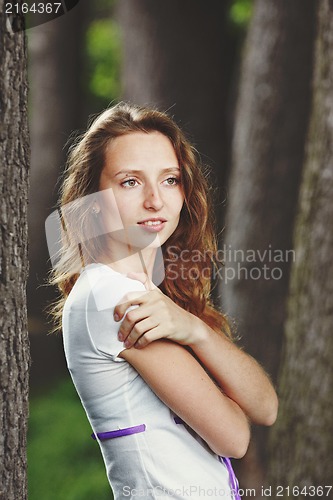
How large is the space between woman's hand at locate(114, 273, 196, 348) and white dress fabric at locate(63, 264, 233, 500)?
0.02m

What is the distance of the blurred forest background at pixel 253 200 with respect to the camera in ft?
9.78

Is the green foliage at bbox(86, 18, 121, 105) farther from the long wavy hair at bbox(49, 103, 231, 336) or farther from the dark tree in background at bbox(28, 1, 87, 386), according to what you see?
the long wavy hair at bbox(49, 103, 231, 336)

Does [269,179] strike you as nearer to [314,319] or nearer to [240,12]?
[314,319]

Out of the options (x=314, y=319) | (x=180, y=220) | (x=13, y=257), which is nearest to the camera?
(x=13, y=257)

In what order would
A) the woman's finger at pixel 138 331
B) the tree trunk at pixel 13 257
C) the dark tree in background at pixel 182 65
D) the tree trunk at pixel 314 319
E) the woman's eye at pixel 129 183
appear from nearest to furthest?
the woman's finger at pixel 138 331, the tree trunk at pixel 13 257, the woman's eye at pixel 129 183, the tree trunk at pixel 314 319, the dark tree in background at pixel 182 65

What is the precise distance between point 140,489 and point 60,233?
63 cm

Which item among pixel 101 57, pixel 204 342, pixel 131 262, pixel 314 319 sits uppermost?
pixel 101 57

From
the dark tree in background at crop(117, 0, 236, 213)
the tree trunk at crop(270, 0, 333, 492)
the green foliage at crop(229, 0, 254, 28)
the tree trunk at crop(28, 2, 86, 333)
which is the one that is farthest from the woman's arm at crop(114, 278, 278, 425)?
the green foliage at crop(229, 0, 254, 28)

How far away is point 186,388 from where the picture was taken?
1399 millimetres

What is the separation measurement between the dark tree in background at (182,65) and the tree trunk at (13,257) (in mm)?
2104

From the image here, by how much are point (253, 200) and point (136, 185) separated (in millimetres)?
1927

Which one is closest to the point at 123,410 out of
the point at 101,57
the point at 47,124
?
the point at 47,124

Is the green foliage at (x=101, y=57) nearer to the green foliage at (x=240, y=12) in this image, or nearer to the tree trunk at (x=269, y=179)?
the green foliage at (x=240, y=12)

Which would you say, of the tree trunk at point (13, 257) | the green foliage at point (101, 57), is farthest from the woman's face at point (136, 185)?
the green foliage at point (101, 57)
